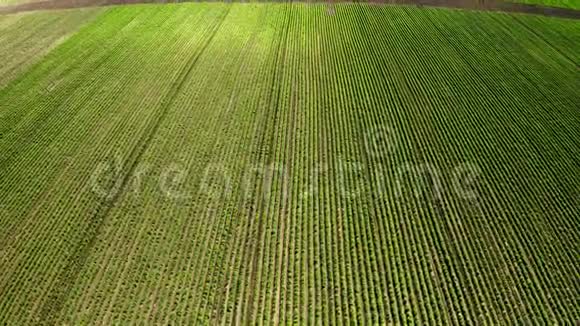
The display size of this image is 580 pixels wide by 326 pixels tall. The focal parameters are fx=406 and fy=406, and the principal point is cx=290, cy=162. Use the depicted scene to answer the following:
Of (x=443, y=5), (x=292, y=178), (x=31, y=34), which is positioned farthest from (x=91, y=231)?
(x=443, y=5)

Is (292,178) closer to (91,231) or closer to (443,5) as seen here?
(91,231)

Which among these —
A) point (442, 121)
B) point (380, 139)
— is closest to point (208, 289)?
point (380, 139)

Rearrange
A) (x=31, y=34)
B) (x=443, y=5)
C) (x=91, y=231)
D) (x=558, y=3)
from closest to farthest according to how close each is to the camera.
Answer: (x=91, y=231) < (x=31, y=34) < (x=443, y=5) < (x=558, y=3)

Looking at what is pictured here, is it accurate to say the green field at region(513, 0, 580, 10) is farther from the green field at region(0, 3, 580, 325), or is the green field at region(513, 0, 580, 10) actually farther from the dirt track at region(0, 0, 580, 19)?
the green field at region(0, 3, 580, 325)

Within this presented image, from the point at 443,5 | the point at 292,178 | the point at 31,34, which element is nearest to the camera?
the point at 292,178

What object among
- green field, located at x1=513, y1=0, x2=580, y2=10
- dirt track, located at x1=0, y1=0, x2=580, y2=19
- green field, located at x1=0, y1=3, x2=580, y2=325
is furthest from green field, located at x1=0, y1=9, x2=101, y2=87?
green field, located at x1=513, y1=0, x2=580, y2=10

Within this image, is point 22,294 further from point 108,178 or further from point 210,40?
point 210,40
